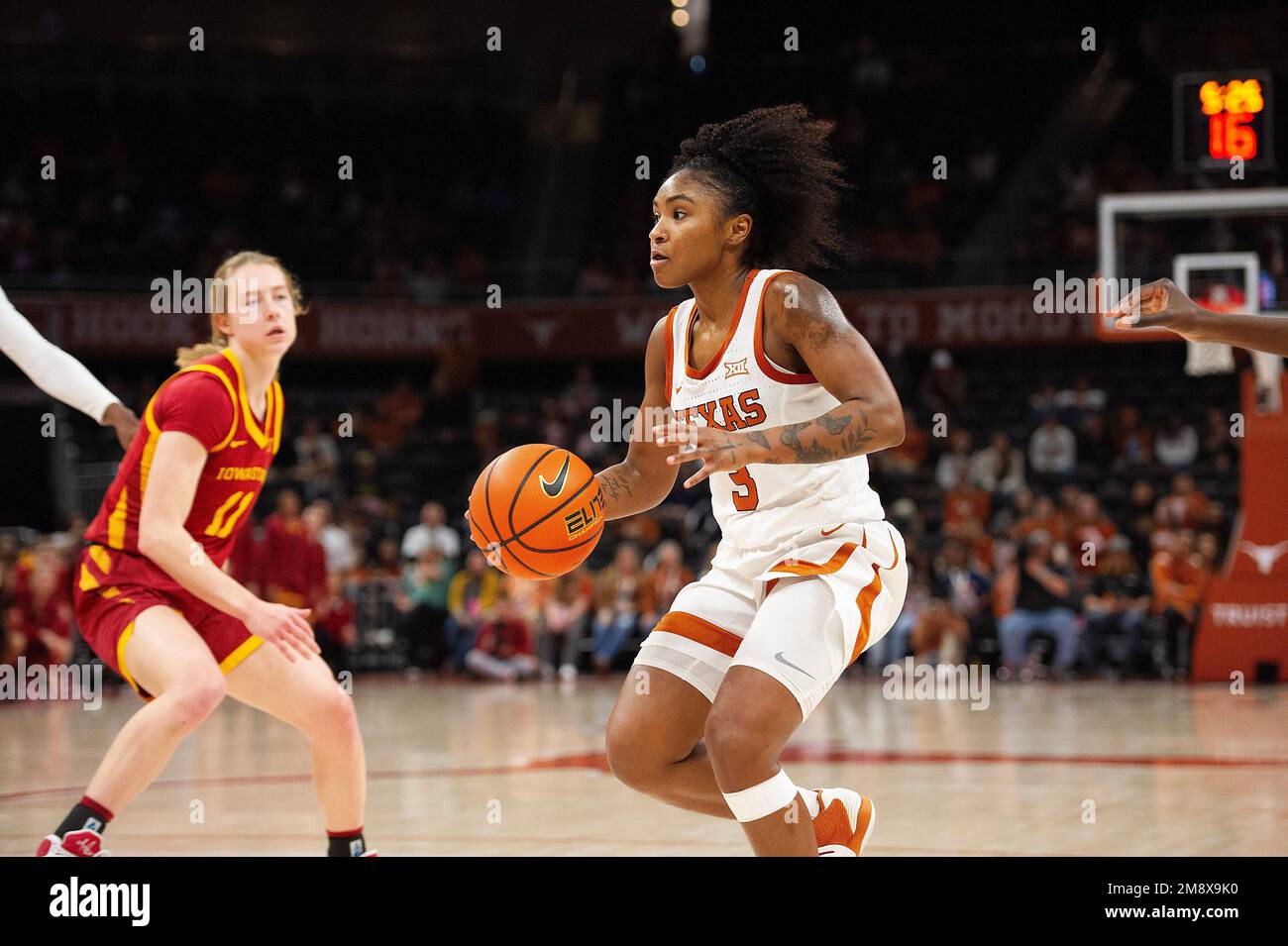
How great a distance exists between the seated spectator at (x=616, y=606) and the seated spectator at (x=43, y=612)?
4.61m

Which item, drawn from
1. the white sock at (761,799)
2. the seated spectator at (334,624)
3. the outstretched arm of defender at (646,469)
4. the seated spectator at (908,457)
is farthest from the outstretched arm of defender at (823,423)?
the seated spectator at (908,457)

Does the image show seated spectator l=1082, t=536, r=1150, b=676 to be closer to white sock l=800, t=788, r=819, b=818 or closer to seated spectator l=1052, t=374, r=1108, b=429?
seated spectator l=1052, t=374, r=1108, b=429

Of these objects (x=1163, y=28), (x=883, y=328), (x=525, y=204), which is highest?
(x=1163, y=28)

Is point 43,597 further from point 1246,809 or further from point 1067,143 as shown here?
point 1067,143

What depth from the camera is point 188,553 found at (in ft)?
14.1

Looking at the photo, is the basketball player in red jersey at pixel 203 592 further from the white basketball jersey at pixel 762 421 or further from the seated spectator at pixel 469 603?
the seated spectator at pixel 469 603

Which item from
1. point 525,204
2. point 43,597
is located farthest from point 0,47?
point 43,597

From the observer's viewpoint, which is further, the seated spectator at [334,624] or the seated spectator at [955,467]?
the seated spectator at [955,467]

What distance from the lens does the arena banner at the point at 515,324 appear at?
18734mm

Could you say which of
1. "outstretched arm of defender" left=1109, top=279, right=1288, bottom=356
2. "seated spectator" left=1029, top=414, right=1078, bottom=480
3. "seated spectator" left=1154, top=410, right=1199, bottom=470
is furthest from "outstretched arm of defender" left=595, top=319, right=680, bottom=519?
"seated spectator" left=1154, top=410, right=1199, bottom=470

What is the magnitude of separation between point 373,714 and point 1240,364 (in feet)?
26.4

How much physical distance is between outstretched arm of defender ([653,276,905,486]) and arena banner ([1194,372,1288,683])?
9.58 m

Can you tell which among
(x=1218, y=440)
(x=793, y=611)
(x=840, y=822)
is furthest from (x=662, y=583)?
(x=793, y=611)
